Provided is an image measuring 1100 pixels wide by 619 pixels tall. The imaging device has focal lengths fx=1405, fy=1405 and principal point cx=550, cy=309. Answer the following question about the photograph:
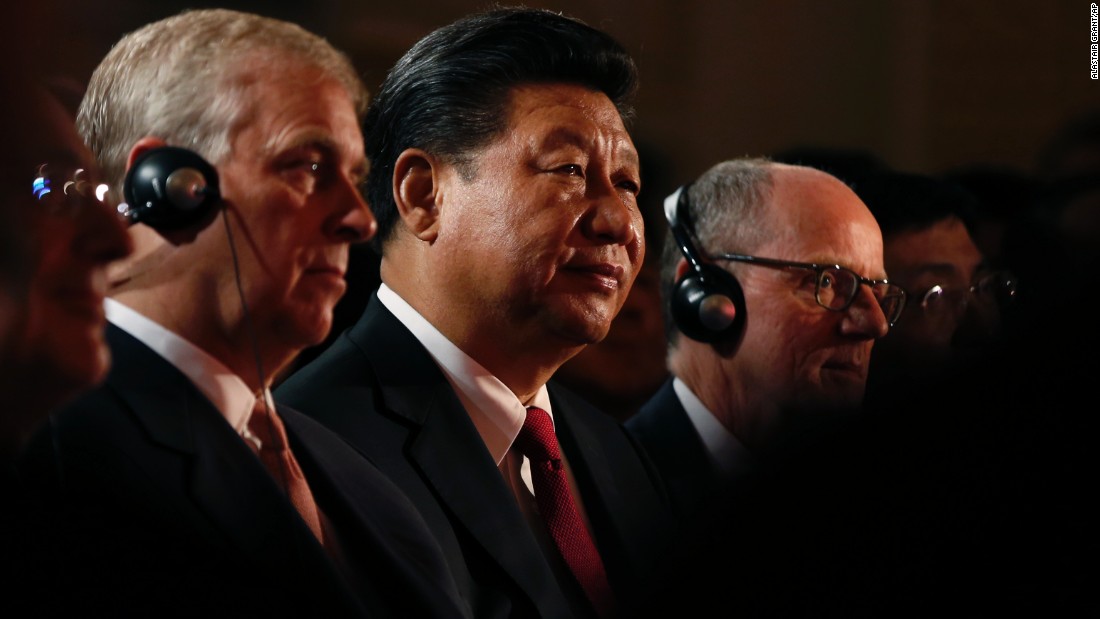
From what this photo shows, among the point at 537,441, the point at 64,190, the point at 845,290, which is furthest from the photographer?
the point at 845,290

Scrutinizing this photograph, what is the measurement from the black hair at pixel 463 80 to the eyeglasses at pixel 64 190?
1.61 feet

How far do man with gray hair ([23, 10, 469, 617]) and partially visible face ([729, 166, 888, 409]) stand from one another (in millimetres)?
728

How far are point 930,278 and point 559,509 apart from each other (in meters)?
0.60

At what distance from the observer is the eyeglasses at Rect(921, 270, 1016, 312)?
1.69 m

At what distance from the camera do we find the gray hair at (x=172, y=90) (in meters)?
1.10

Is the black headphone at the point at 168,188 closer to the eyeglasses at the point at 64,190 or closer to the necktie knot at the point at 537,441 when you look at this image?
the eyeglasses at the point at 64,190

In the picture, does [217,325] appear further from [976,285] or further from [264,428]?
[976,285]

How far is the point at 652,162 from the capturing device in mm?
1749

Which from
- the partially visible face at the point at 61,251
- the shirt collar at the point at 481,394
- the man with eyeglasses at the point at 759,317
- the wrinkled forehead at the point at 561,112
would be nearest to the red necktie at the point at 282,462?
the partially visible face at the point at 61,251

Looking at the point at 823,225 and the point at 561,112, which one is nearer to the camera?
the point at 561,112

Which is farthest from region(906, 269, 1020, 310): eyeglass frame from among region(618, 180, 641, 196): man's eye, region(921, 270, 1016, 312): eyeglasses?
region(618, 180, 641, 196): man's eye

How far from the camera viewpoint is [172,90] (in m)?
1.10

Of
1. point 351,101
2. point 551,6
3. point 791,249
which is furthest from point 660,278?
point 351,101

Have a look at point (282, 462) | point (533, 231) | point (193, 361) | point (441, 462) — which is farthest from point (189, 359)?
point (533, 231)
